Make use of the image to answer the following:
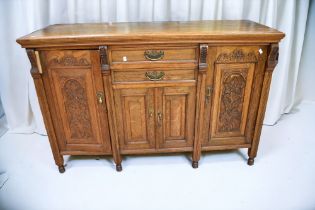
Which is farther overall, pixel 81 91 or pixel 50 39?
pixel 81 91

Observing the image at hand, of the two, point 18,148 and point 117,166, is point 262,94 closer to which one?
point 117,166

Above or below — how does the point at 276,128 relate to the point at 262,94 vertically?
below

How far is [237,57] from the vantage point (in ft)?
4.28

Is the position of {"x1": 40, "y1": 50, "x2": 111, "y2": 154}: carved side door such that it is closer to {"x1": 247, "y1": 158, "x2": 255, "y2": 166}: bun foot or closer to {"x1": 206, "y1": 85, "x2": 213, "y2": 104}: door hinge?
{"x1": 206, "y1": 85, "x2": 213, "y2": 104}: door hinge

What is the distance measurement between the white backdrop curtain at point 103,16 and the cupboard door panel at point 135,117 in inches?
24.5

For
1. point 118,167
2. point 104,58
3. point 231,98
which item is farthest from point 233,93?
point 118,167

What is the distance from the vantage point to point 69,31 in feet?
4.38

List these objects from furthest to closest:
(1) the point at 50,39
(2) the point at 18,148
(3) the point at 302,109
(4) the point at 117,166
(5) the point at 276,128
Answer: (3) the point at 302,109, (5) the point at 276,128, (2) the point at 18,148, (4) the point at 117,166, (1) the point at 50,39

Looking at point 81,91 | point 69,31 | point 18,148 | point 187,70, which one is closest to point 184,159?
point 187,70

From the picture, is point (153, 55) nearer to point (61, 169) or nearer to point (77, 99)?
point (77, 99)

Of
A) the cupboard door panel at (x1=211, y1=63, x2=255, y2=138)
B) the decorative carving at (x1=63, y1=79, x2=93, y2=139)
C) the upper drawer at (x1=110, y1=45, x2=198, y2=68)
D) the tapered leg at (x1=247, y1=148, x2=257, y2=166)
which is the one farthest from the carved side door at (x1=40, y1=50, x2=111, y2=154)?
the tapered leg at (x1=247, y1=148, x2=257, y2=166)

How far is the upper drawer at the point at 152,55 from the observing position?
126 centimetres

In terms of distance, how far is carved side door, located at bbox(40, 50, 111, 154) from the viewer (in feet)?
4.19

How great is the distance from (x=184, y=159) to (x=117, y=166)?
46 centimetres
